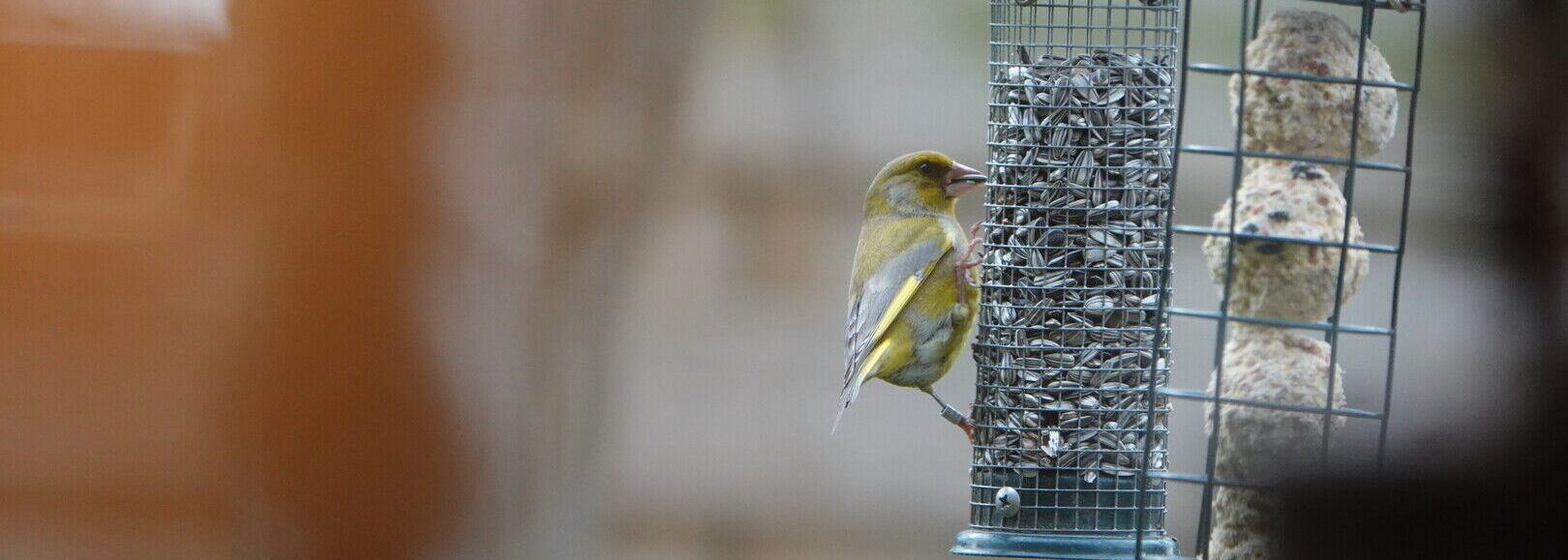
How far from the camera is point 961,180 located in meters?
3.08

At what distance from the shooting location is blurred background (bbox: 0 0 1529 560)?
13.1 ft

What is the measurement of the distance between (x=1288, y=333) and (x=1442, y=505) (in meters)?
1.57

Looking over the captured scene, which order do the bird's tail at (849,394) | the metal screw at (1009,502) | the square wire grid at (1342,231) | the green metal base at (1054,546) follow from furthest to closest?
1. the bird's tail at (849,394)
2. the metal screw at (1009,502)
3. the green metal base at (1054,546)
4. the square wire grid at (1342,231)

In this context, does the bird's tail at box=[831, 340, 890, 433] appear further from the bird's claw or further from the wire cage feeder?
the wire cage feeder

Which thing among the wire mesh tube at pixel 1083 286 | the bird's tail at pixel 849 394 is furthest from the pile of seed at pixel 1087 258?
the bird's tail at pixel 849 394

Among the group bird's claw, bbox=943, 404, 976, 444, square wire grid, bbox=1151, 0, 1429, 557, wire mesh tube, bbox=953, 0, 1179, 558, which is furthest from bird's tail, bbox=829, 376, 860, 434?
square wire grid, bbox=1151, 0, 1429, 557

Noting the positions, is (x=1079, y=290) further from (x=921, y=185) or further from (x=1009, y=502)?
(x=921, y=185)

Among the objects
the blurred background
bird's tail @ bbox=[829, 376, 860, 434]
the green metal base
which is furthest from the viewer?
the blurred background

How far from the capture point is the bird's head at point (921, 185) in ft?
10.2

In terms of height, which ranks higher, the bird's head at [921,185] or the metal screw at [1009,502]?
the bird's head at [921,185]

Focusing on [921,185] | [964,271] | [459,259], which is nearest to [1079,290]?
[964,271]

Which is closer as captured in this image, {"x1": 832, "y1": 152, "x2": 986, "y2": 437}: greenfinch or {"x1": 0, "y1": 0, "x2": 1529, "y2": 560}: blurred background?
{"x1": 832, "y1": 152, "x2": 986, "y2": 437}: greenfinch

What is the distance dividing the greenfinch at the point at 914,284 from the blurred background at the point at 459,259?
1.04 meters

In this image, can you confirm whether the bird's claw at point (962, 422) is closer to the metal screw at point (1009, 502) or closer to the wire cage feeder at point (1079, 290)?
the wire cage feeder at point (1079, 290)
